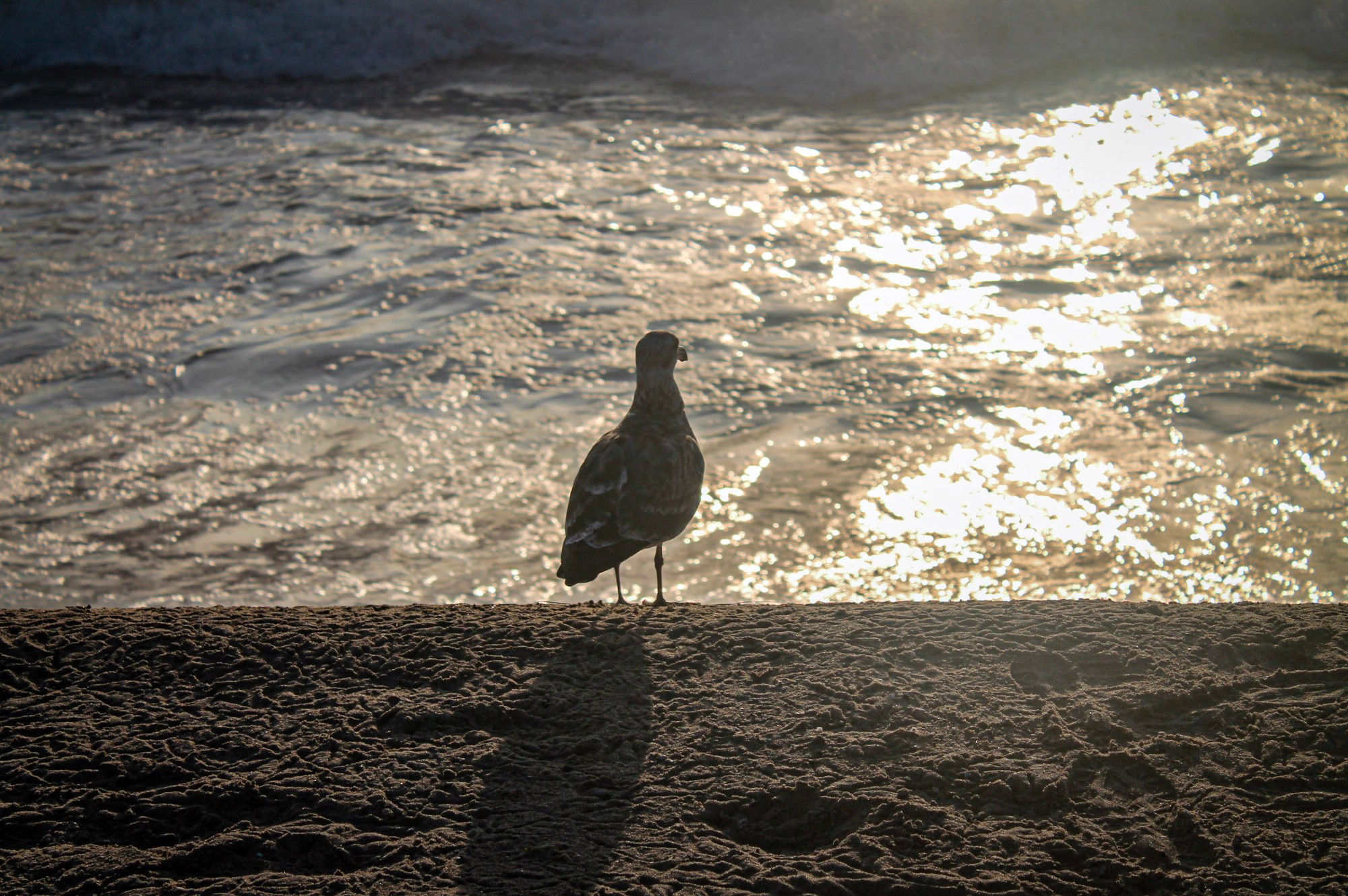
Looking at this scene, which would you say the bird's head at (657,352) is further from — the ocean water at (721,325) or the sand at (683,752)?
the sand at (683,752)

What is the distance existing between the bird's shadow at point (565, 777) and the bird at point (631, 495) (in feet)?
2.73

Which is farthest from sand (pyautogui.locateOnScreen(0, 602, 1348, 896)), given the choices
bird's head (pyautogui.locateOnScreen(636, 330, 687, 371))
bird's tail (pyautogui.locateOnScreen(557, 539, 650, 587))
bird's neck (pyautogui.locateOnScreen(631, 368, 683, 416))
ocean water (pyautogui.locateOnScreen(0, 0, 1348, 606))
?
ocean water (pyautogui.locateOnScreen(0, 0, 1348, 606))

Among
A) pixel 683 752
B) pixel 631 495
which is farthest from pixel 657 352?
pixel 683 752

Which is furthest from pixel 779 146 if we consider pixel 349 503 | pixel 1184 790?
pixel 1184 790

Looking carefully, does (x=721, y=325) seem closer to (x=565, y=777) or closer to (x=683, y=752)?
(x=683, y=752)

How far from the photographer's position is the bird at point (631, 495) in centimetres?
429

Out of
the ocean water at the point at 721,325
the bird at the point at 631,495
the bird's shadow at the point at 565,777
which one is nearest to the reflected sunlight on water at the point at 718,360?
the ocean water at the point at 721,325

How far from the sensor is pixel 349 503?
20.5 ft

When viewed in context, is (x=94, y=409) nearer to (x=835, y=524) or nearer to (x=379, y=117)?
(x=835, y=524)

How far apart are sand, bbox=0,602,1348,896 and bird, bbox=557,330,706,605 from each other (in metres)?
0.66

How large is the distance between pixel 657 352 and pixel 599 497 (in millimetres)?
775

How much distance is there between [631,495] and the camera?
432 centimetres

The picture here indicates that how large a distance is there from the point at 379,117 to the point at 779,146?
550 cm

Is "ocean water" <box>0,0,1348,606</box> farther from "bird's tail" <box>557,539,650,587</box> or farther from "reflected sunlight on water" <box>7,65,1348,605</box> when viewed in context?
"bird's tail" <box>557,539,650,587</box>
